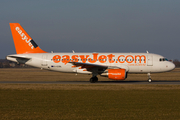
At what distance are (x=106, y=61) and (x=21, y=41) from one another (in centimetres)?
1163

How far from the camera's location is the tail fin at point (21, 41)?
113ft

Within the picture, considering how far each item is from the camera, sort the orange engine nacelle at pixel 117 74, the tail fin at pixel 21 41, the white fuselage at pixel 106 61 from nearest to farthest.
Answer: the orange engine nacelle at pixel 117 74 < the white fuselage at pixel 106 61 < the tail fin at pixel 21 41

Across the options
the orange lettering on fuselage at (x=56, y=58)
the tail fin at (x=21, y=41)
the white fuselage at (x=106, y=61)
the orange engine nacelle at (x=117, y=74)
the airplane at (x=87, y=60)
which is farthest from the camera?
the tail fin at (x=21, y=41)

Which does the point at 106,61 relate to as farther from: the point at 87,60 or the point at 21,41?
the point at 21,41

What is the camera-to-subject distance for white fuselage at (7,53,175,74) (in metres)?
32.1

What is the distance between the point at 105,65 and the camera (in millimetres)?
32312

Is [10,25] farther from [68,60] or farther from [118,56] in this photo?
[118,56]

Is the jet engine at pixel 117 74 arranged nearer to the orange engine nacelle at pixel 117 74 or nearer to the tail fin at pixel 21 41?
the orange engine nacelle at pixel 117 74

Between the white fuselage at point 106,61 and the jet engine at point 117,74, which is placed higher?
the white fuselage at point 106,61

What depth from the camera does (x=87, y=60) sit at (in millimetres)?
32875

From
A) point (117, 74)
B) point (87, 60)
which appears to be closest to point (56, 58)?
point (87, 60)

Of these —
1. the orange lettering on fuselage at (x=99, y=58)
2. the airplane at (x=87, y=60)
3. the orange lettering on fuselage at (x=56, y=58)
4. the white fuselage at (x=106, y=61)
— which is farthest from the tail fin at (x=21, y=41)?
the orange lettering on fuselage at (x=99, y=58)

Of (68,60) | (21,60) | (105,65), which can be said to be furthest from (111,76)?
(21,60)

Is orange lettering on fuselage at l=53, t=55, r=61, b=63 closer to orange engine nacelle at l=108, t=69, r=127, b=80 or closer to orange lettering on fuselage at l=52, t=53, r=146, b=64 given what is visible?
orange lettering on fuselage at l=52, t=53, r=146, b=64
